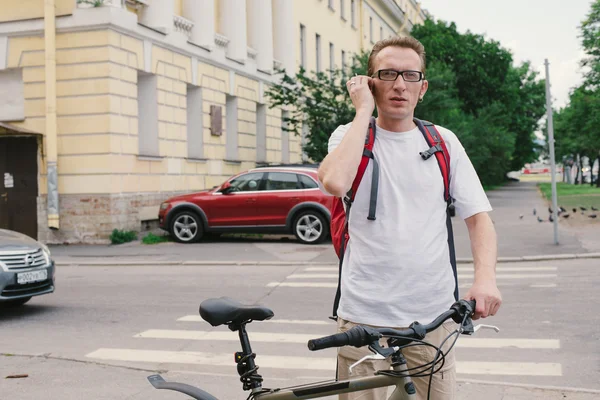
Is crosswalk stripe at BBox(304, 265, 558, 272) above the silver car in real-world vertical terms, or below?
below

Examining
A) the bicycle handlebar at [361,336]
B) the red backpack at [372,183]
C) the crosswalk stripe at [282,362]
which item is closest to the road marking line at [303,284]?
the crosswalk stripe at [282,362]

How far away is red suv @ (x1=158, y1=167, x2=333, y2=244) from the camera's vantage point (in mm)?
18859

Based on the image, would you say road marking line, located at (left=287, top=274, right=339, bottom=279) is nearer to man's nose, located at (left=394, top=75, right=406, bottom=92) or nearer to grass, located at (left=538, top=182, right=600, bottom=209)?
man's nose, located at (left=394, top=75, right=406, bottom=92)

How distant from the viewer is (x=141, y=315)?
981cm

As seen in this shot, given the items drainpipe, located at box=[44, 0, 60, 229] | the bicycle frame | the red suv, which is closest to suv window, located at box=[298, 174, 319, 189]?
the red suv

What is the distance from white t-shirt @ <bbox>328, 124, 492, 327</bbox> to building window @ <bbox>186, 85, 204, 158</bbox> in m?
21.6

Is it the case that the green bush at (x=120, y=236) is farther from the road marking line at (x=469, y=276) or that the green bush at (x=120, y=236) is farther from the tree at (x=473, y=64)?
the tree at (x=473, y=64)

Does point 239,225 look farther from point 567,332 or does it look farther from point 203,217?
point 567,332

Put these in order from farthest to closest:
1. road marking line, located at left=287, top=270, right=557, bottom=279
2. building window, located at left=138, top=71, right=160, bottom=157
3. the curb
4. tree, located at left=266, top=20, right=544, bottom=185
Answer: tree, located at left=266, top=20, right=544, bottom=185 < building window, located at left=138, top=71, right=160, bottom=157 < the curb < road marking line, located at left=287, top=270, right=557, bottom=279

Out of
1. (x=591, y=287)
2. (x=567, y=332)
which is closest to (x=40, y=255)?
(x=567, y=332)

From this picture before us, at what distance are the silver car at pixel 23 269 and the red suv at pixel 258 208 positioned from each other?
29.9 ft

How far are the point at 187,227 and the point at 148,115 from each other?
3.55 metres

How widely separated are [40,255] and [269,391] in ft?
26.3

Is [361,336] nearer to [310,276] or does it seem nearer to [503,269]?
[310,276]
